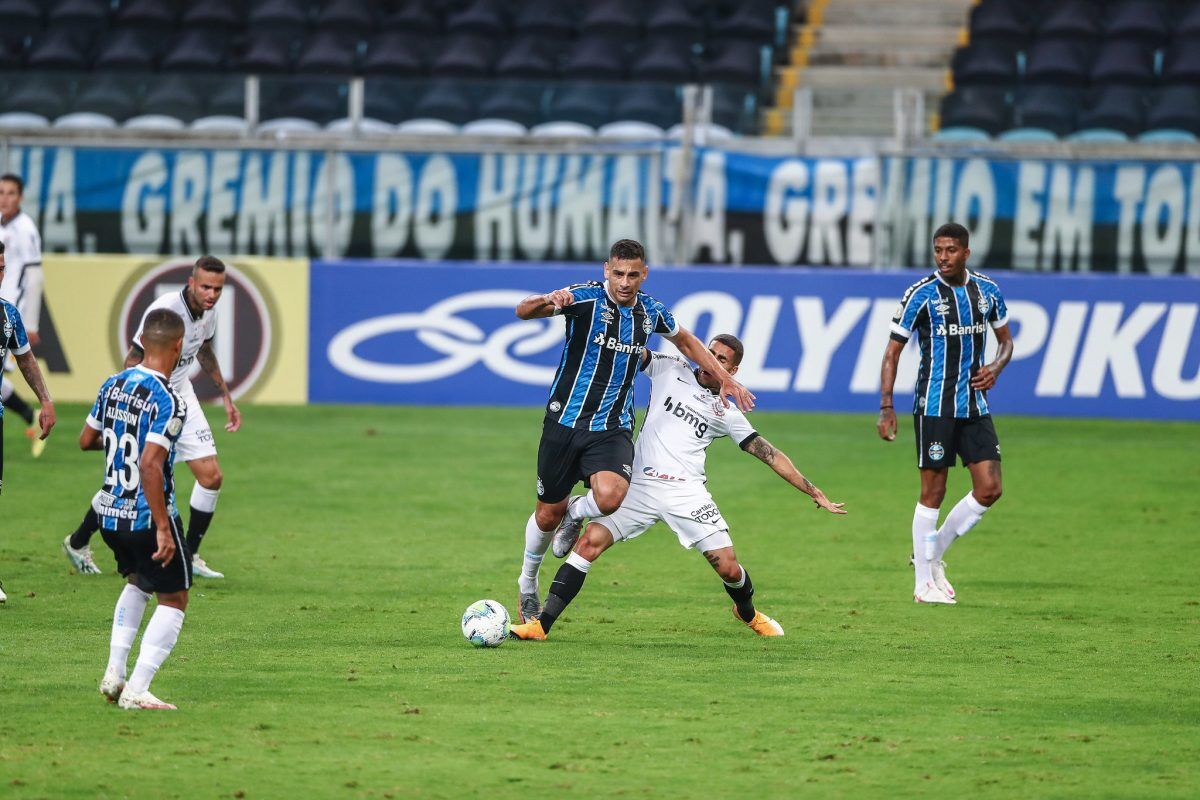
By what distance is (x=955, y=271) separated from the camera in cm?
1023

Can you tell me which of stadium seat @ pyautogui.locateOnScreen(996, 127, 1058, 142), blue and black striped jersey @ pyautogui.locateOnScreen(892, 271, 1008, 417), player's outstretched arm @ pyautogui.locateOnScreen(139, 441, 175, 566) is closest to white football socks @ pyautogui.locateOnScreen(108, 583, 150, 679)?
player's outstretched arm @ pyautogui.locateOnScreen(139, 441, 175, 566)

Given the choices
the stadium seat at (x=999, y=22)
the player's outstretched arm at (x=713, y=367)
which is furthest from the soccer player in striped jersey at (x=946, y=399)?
the stadium seat at (x=999, y=22)

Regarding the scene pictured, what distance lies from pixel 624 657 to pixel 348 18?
2028cm

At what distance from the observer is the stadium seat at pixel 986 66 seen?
988 inches

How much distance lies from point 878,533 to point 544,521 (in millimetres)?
4463

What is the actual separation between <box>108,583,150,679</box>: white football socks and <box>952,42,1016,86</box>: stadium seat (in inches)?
800

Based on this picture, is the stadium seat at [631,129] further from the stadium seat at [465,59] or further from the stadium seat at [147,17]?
the stadium seat at [147,17]

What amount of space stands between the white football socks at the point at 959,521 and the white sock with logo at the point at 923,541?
0.23 ft

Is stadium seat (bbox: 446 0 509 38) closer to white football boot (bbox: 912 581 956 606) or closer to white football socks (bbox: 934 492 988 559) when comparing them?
white football socks (bbox: 934 492 988 559)

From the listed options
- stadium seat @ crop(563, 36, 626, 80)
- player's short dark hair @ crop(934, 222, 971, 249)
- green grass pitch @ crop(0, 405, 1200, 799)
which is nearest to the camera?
green grass pitch @ crop(0, 405, 1200, 799)

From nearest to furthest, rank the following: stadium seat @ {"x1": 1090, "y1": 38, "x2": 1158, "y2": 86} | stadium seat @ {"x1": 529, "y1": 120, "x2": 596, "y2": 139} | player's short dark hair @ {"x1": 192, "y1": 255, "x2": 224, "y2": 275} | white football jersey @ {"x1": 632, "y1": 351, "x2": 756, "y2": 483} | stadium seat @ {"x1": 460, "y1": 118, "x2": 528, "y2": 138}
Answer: white football jersey @ {"x1": 632, "y1": 351, "x2": 756, "y2": 483}, player's short dark hair @ {"x1": 192, "y1": 255, "x2": 224, "y2": 275}, stadium seat @ {"x1": 529, "y1": 120, "x2": 596, "y2": 139}, stadium seat @ {"x1": 460, "y1": 118, "x2": 528, "y2": 138}, stadium seat @ {"x1": 1090, "y1": 38, "x2": 1158, "y2": 86}

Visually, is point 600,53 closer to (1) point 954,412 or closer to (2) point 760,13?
(2) point 760,13

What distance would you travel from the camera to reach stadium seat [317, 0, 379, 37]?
2684cm

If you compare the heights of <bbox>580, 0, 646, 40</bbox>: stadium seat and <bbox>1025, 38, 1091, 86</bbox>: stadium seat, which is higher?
<bbox>580, 0, 646, 40</bbox>: stadium seat
